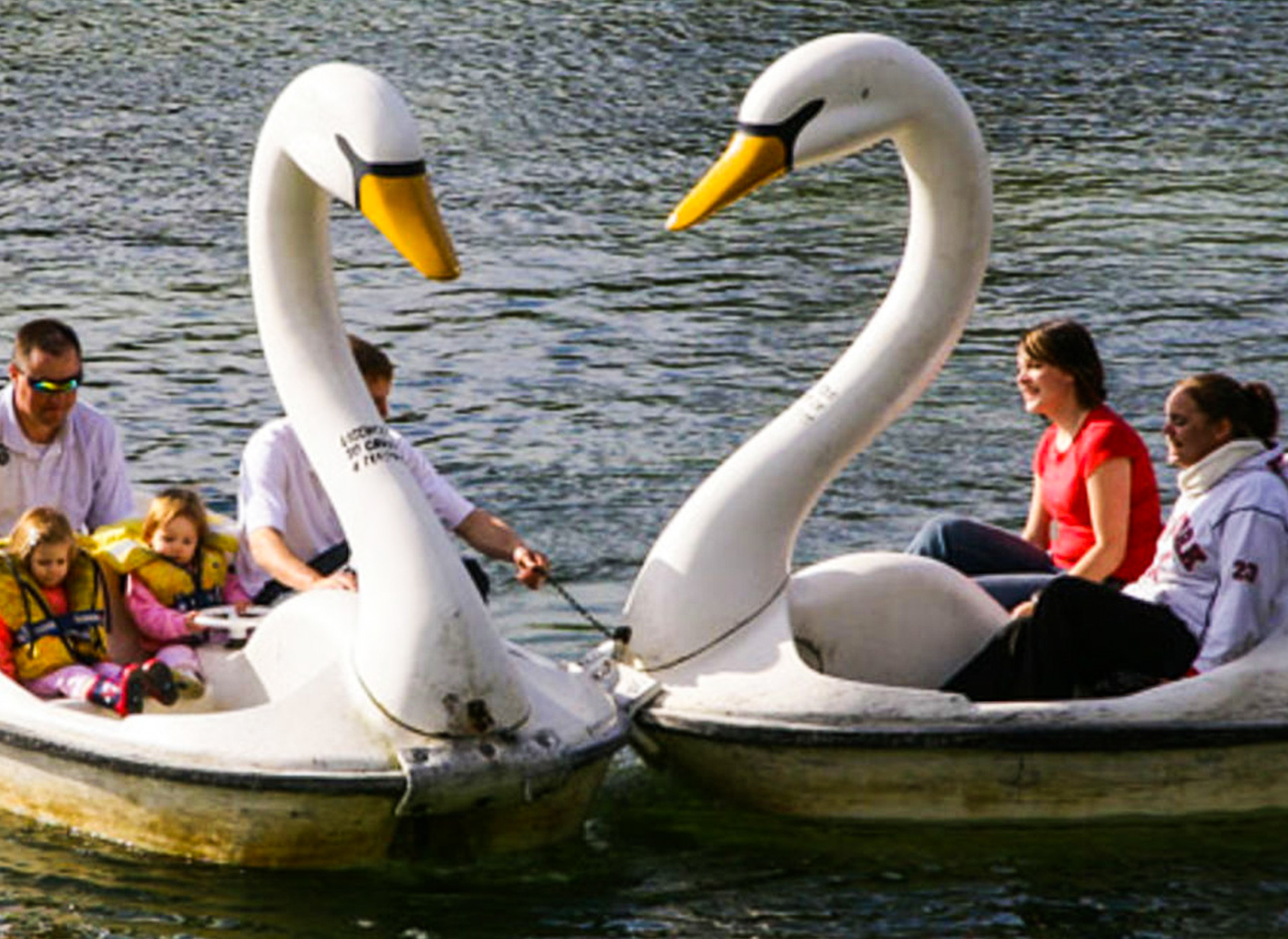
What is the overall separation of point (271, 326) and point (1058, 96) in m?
14.5

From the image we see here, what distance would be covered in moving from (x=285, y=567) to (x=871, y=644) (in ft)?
5.65

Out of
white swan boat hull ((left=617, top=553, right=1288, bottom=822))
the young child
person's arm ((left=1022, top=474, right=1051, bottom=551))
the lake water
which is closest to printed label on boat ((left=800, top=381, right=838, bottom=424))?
white swan boat hull ((left=617, top=553, right=1288, bottom=822))

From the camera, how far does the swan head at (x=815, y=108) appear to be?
883 centimetres

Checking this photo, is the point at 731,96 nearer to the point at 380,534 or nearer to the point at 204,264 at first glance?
the point at 204,264

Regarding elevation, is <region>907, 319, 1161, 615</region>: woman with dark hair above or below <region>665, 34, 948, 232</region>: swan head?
below

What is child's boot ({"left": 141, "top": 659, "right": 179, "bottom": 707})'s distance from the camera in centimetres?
861

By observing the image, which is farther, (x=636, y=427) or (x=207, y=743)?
(x=636, y=427)

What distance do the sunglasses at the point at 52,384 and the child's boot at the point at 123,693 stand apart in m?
1.17

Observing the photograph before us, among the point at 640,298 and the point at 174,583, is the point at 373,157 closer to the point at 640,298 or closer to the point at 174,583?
the point at 174,583

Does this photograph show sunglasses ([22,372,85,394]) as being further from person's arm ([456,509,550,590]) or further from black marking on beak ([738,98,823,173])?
black marking on beak ([738,98,823,173])

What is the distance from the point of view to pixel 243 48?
24672 mm

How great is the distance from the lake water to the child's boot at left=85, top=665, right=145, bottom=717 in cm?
41

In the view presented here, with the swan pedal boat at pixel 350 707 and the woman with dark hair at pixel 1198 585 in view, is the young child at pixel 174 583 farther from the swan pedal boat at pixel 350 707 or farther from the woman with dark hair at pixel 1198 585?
the woman with dark hair at pixel 1198 585

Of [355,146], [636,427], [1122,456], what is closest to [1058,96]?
[636,427]
